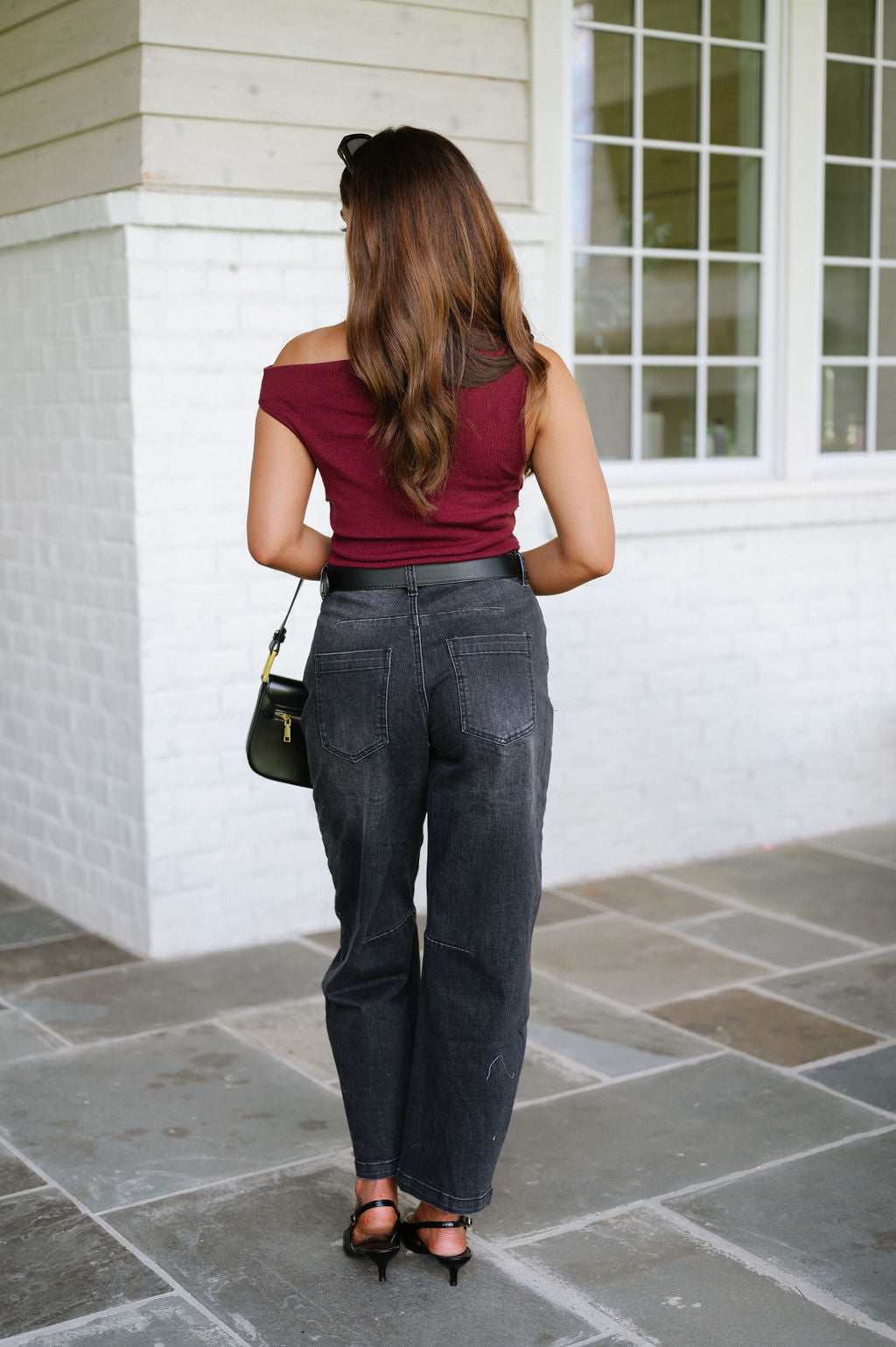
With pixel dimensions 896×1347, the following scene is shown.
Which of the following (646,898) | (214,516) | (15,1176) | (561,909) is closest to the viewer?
(15,1176)

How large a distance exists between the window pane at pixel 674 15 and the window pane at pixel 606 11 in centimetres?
7

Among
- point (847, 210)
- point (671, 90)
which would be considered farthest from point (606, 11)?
point (847, 210)

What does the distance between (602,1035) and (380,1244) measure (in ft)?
3.68

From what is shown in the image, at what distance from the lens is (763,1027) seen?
343cm

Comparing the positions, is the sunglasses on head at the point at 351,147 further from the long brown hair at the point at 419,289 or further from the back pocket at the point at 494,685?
the back pocket at the point at 494,685

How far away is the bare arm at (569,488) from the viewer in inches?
85.8

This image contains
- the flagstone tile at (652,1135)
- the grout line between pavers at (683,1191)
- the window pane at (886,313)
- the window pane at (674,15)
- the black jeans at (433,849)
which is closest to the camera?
the black jeans at (433,849)

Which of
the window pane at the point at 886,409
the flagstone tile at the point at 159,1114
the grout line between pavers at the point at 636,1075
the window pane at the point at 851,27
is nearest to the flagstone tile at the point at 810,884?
the grout line between pavers at the point at 636,1075

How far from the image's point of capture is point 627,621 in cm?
460

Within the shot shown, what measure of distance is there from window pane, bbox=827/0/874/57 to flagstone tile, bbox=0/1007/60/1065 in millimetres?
3832

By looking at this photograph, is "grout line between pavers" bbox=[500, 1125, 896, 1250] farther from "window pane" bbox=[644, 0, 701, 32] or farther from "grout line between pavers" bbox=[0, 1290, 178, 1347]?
"window pane" bbox=[644, 0, 701, 32]

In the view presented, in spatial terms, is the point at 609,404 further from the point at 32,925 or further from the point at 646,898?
the point at 32,925

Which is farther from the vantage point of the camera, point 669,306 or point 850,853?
point 850,853

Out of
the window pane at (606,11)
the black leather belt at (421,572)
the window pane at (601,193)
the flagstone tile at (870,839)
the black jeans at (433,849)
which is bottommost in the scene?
the flagstone tile at (870,839)
